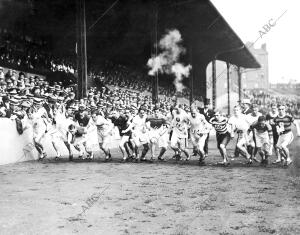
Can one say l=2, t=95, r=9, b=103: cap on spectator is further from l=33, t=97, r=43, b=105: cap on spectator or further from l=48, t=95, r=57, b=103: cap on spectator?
l=48, t=95, r=57, b=103: cap on spectator

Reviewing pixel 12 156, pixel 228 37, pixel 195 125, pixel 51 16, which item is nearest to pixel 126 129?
pixel 195 125

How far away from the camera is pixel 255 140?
38.4 feet

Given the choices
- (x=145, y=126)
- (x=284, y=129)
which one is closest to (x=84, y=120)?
(x=145, y=126)

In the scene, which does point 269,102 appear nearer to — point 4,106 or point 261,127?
point 261,127

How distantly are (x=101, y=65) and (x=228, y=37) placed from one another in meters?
7.89

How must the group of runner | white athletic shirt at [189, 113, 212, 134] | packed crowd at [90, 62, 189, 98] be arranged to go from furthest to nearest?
1. packed crowd at [90, 62, 189, 98]
2. white athletic shirt at [189, 113, 212, 134]
3. the group of runner

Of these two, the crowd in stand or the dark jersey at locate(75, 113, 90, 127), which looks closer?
the dark jersey at locate(75, 113, 90, 127)

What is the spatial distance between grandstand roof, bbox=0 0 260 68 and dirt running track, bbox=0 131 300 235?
11.6 m

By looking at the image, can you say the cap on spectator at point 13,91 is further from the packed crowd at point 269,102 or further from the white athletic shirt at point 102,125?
the packed crowd at point 269,102

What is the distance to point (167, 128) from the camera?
1261cm

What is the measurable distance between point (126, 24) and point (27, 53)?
9.31 metres

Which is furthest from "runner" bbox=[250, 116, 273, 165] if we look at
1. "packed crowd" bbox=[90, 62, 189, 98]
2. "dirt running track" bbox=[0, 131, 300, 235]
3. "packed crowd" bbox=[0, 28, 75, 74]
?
"packed crowd" bbox=[90, 62, 189, 98]

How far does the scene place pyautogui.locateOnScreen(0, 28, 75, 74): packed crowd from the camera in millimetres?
17500

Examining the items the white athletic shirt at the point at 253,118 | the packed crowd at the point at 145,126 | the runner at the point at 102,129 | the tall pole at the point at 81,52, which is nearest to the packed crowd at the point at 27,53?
the tall pole at the point at 81,52
